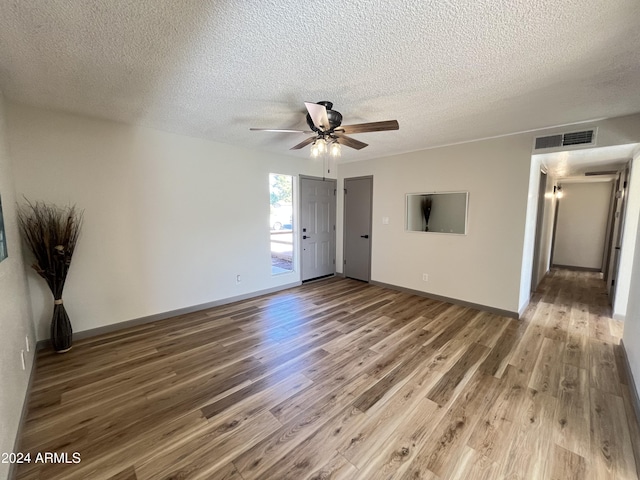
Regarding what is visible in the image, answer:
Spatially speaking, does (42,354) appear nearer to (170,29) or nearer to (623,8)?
(170,29)

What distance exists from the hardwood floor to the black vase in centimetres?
12

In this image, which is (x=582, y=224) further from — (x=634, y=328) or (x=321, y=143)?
(x=321, y=143)

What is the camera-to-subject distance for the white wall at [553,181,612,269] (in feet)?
20.2

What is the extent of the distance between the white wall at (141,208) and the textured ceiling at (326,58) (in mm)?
375

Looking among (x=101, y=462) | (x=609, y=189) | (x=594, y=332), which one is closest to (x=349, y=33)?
(x=101, y=462)

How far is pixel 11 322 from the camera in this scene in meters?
1.83

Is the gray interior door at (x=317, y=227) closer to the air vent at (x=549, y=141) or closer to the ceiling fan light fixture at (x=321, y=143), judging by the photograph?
the ceiling fan light fixture at (x=321, y=143)

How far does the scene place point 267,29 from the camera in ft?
4.98

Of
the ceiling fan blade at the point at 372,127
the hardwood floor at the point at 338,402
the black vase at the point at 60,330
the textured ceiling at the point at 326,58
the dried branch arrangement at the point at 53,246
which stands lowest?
the hardwood floor at the point at 338,402

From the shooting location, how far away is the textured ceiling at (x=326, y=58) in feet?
4.55

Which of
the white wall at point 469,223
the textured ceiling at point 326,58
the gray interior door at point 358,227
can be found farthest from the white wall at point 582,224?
the gray interior door at point 358,227

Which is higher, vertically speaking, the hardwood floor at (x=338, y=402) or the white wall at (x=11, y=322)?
the white wall at (x=11, y=322)

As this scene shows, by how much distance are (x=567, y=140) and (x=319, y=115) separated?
9.99ft

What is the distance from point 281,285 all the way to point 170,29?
396 cm
